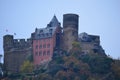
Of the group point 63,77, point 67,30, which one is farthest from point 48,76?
point 67,30

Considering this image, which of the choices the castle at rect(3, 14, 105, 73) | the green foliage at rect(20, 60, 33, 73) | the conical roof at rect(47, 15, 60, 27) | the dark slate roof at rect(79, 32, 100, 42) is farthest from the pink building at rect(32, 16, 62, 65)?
the dark slate roof at rect(79, 32, 100, 42)

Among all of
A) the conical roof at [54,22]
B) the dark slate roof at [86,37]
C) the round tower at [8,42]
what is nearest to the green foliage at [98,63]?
the dark slate roof at [86,37]

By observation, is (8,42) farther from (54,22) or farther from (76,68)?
(76,68)

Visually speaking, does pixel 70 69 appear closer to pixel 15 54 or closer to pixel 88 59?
pixel 88 59

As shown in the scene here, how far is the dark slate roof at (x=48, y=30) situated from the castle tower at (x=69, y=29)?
3.40 m

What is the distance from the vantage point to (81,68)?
15875 cm

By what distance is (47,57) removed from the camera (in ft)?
540

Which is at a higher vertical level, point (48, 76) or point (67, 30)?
point (67, 30)

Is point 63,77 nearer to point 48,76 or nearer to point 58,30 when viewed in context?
point 48,76

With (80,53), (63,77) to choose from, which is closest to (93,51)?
(80,53)

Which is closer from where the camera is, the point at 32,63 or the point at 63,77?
the point at 63,77

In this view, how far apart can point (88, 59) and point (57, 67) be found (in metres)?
8.37

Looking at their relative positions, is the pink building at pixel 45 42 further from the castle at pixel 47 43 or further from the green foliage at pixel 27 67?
the green foliage at pixel 27 67

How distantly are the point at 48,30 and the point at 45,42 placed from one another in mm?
3403
